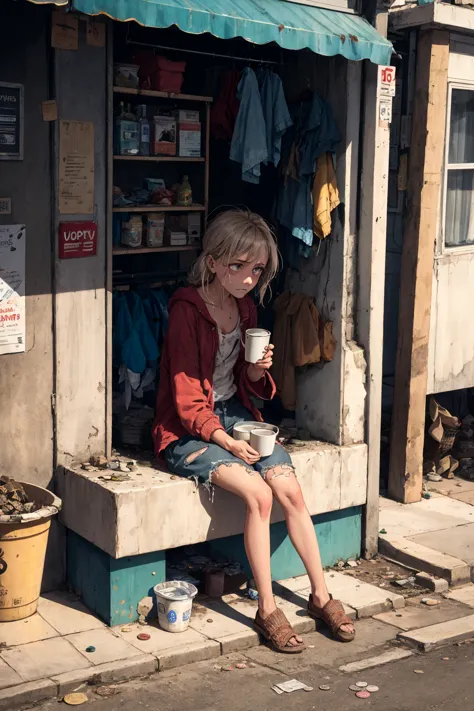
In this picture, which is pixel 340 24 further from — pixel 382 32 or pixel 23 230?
pixel 23 230

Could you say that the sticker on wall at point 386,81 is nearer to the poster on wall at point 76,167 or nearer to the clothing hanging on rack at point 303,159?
the clothing hanging on rack at point 303,159

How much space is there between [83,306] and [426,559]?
9.08 ft

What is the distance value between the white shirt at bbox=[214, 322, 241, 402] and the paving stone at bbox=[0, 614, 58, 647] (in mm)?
1658

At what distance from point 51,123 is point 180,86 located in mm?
1175

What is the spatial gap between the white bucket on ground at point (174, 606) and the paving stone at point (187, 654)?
7.2 inches

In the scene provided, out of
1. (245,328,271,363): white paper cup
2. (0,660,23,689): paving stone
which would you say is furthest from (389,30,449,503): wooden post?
(0,660,23,689): paving stone

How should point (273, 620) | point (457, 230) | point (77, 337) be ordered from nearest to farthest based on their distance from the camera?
point (273, 620), point (77, 337), point (457, 230)

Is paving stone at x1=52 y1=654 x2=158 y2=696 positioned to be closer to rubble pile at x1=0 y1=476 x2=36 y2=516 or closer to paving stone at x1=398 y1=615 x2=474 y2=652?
rubble pile at x1=0 y1=476 x2=36 y2=516

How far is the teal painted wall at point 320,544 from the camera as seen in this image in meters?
6.57

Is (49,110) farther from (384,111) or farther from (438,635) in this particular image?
(438,635)

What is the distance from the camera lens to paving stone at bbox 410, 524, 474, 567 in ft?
23.1

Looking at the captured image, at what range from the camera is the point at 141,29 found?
6828 millimetres

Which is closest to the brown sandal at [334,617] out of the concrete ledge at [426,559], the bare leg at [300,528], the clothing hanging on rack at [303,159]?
the bare leg at [300,528]

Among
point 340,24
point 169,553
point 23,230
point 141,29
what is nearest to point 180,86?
point 141,29
